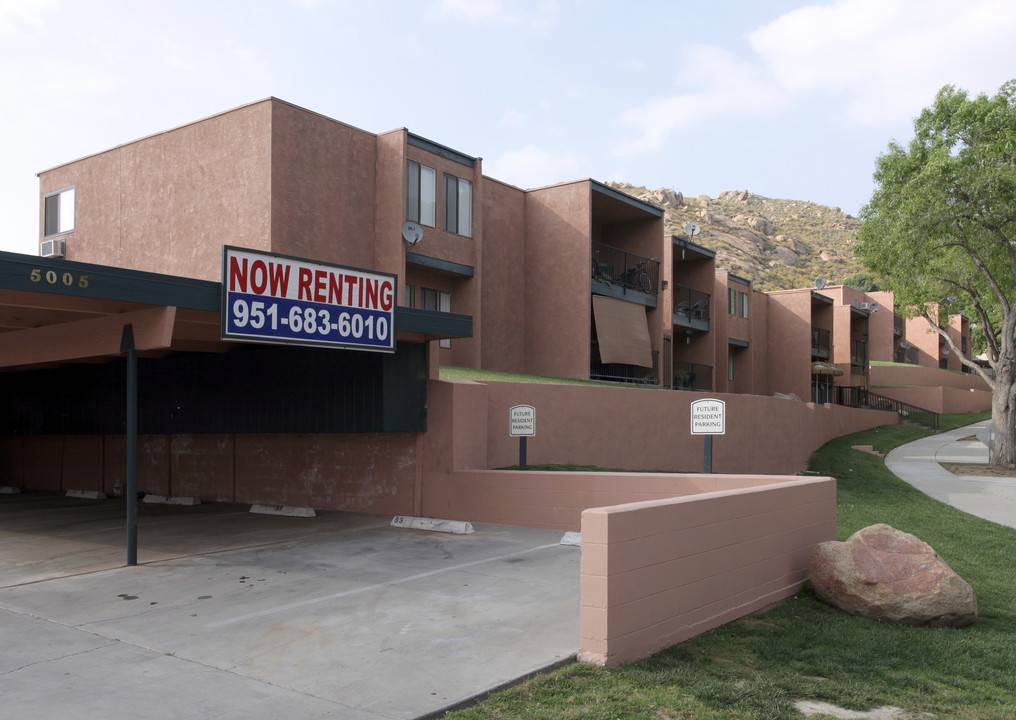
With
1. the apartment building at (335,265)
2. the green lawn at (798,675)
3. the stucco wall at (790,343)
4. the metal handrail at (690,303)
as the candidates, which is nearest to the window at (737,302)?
the metal handrail at (690,303)

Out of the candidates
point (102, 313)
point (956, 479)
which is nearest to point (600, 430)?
point (102, 313)

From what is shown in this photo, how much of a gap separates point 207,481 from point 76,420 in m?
3.26

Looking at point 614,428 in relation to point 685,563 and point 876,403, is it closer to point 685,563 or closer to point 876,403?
point 685,563

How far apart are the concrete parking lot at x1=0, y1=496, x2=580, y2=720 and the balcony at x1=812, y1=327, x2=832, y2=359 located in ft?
125

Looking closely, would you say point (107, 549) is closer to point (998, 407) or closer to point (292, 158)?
point (292, 158)

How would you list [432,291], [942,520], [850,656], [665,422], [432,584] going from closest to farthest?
[850,656], [432,584], [942,520], [665,422], [432,291]

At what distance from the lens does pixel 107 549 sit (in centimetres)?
1103

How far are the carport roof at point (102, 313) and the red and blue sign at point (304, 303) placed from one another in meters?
0.27

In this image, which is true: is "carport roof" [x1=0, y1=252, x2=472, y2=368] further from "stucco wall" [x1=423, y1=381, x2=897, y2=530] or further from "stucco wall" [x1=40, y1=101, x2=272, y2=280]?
"stucco wall" [x1=40, y1=101, x2=272, y2=280]

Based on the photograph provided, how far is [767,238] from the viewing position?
115062 mm

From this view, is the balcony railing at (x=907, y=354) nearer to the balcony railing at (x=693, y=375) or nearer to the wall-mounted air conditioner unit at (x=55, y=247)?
the balcony railing at (x=693, y=375)

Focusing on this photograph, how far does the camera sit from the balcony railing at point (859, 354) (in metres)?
50.5

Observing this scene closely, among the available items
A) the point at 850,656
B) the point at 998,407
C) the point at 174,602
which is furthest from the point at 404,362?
the point at 998,407

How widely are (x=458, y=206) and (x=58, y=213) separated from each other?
12765 mm
